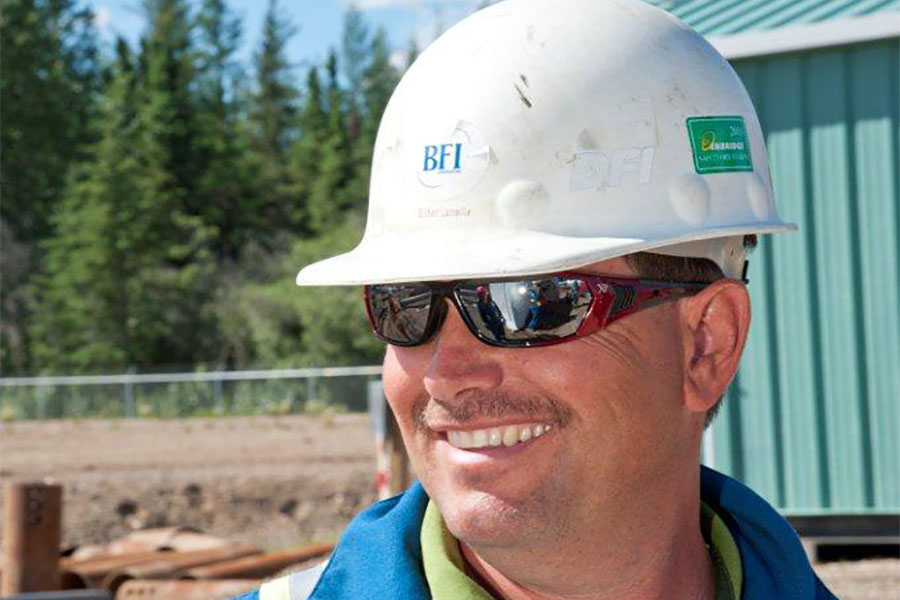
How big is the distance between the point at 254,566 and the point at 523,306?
7.96m

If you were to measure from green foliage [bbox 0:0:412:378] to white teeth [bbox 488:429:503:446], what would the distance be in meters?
30.5

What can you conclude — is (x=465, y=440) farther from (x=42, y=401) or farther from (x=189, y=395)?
(x=42, y=401)

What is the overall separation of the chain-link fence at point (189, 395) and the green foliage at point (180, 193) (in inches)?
5.1

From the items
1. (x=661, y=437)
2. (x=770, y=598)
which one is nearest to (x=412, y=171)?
(x=661, y=437)

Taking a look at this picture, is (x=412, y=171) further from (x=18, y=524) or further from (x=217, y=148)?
(x=217, y=148)

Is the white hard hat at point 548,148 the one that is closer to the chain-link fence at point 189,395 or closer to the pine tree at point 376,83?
the chain-link fence at point 189,395

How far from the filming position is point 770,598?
7.05 feet

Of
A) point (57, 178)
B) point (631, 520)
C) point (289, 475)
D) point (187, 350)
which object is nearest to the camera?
point (631, 520)

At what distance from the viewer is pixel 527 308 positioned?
6.50 ft

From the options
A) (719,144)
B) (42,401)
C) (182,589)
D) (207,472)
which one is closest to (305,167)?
(42,401)

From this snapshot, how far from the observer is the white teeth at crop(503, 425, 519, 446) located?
193 cm

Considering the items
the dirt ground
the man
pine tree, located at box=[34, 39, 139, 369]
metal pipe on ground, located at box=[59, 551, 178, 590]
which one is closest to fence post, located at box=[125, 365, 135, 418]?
the dirt ground

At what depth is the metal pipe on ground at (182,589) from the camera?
837 centimetres

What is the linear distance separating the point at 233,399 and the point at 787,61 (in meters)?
25.9
